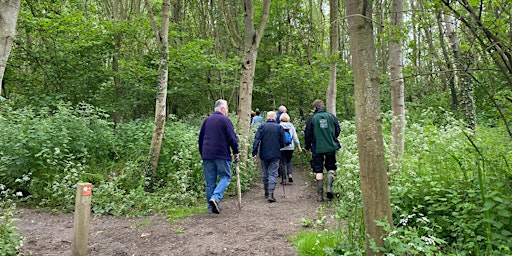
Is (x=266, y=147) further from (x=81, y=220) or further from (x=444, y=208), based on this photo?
(x=444, y=208)

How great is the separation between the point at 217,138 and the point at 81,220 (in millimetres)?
2843

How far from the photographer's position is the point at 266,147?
7.93 metres

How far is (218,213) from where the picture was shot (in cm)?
653

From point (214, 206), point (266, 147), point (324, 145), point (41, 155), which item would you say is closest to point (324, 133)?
point (324, 145)

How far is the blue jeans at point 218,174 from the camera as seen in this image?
21.4ft

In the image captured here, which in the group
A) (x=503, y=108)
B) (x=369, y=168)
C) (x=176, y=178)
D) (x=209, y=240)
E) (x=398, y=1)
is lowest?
(x=209, y=240)

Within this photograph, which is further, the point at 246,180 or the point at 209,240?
the point at 246,180

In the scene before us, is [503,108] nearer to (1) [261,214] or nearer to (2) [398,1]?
(2) [398,1]

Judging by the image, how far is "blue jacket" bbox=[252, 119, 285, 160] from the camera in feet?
25.9

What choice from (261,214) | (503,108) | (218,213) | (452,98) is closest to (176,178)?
(218,213)

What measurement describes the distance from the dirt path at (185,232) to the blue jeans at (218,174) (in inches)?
16.8

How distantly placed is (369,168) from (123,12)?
1605 cm

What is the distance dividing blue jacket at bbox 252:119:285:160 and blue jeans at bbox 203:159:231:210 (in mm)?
1423

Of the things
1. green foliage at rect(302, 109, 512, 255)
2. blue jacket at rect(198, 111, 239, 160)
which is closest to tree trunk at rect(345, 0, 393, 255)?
green foliage at rect(302, 109, 512, 255)
